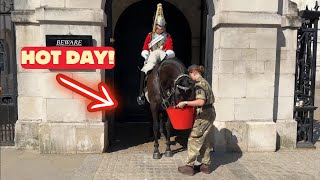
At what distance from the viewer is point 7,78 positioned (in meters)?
7.25

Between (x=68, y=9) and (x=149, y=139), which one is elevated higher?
(x=68, y=9)

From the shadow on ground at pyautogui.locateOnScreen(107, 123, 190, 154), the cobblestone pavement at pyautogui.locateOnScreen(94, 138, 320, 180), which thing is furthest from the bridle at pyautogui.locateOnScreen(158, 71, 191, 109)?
the shadow on ground at pyautogui.locateOnScreen(107, 123, 190, 154)

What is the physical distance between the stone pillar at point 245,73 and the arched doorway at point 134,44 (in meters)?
3.48

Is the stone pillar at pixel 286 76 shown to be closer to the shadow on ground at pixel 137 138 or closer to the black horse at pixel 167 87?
the shadow on ground at pixel 137 138

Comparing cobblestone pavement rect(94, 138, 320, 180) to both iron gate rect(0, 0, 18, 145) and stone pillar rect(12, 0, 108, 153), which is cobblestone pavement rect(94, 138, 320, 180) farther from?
iron gate rect(0, 0, 18, 145)

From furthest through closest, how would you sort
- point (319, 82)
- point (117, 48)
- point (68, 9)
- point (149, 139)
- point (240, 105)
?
point (319, 82), point (117, 48), point (149, 139), point (240, 105), point (68, 9)

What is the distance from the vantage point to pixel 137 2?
33.8ft

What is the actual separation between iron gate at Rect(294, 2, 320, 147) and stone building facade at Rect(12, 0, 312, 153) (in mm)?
390

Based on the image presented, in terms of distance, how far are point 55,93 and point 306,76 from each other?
531 cm

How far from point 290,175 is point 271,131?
1.41 metres

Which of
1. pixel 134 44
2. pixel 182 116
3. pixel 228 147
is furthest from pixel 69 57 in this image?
pixel 134 44

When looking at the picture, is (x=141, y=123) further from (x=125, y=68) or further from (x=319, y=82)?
(x=319, y=82)

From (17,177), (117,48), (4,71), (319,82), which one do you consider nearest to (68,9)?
(4,71)

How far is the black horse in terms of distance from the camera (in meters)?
5.68
